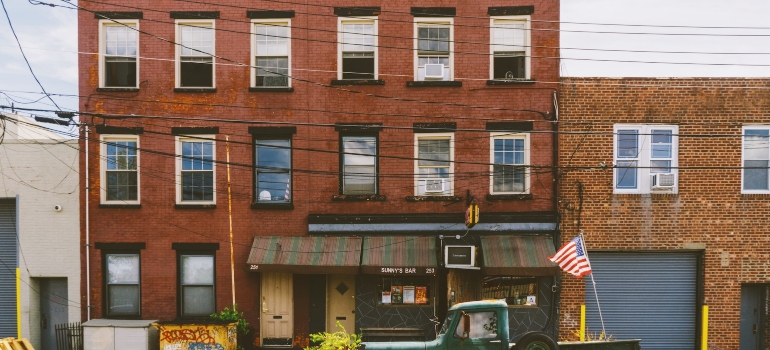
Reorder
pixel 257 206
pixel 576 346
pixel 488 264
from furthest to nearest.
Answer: pixel 257 206 < pixel 488 264 < pixel 576 346

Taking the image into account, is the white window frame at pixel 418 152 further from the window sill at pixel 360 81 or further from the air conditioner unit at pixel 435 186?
the window sill at pixel 360 81

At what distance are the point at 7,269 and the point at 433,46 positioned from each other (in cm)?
1321

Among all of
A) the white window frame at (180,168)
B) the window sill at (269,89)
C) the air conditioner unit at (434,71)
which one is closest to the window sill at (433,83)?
the air conditioner unit at (434,71)

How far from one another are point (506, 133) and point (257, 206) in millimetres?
6776

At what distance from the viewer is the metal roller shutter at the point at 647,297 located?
46.2ft

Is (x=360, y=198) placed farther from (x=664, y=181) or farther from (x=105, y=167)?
(x=664, y=181)

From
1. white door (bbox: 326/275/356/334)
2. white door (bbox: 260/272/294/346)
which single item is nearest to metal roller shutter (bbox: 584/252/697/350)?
white door (bbox: 326/275/356/334)

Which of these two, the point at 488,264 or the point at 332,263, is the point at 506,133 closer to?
the point at 488,264

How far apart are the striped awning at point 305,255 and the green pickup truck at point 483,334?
4061 millimetres

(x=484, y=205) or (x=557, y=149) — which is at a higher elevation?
(x=557, y=149)

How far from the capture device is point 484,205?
1407cm

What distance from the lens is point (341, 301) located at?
14.4 m

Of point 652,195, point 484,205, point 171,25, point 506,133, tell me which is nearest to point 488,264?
point 484,205

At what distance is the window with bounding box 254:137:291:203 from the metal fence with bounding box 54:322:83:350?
5691 mm
